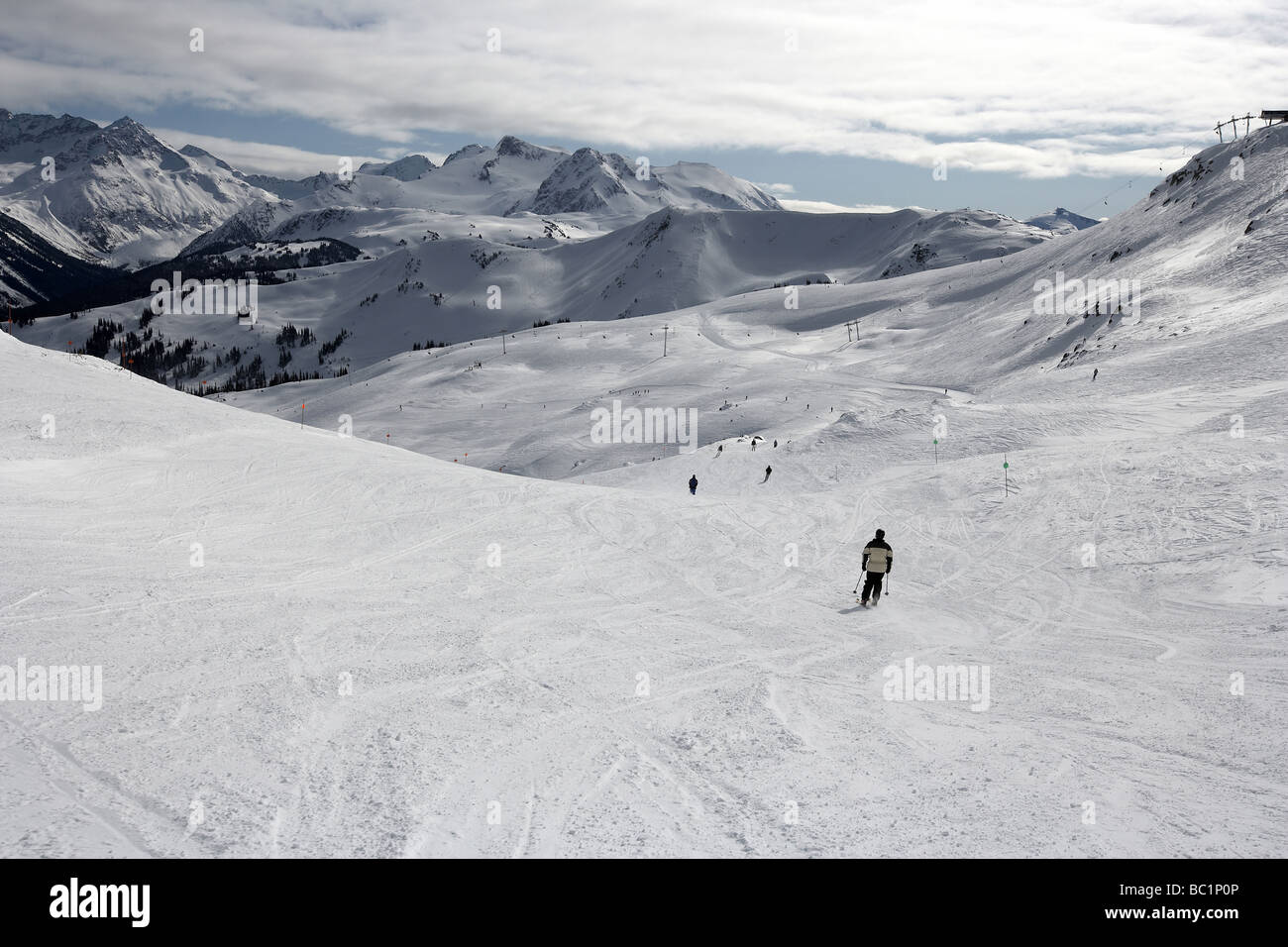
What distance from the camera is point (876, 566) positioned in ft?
55.4

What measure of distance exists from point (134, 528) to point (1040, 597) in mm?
21458

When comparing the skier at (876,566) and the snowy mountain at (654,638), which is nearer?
the snowy mountain at (654,638)

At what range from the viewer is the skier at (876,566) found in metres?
16.8

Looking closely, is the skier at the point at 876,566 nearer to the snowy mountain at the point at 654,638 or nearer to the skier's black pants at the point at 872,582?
the skier's black pants at the point at 872,582

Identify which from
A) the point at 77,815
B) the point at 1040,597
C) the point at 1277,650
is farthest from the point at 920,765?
the point at 1040,597

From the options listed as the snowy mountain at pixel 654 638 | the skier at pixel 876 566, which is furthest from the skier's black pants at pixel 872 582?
the snowy mountain at pixel 654 638

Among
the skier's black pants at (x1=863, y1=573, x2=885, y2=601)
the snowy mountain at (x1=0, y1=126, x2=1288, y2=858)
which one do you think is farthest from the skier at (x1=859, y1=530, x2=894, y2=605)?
the snowy mountain at (x1=0, y1=126, x2=1288, y2=858)

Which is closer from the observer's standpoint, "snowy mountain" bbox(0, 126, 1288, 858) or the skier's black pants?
"snowy mountain" bbox(0, 126, 1288, 858)

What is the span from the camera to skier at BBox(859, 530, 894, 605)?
663 inches

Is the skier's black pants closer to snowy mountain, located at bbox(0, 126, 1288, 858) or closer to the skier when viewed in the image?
the skier

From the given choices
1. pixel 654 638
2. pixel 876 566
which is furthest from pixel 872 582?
pixel 654 638

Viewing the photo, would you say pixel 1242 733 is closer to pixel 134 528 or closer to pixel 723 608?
pixel 723 608

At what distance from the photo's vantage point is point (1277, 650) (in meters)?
12.6

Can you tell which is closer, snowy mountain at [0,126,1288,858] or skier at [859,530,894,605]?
snowy mountain at [0,126,1288,858]
